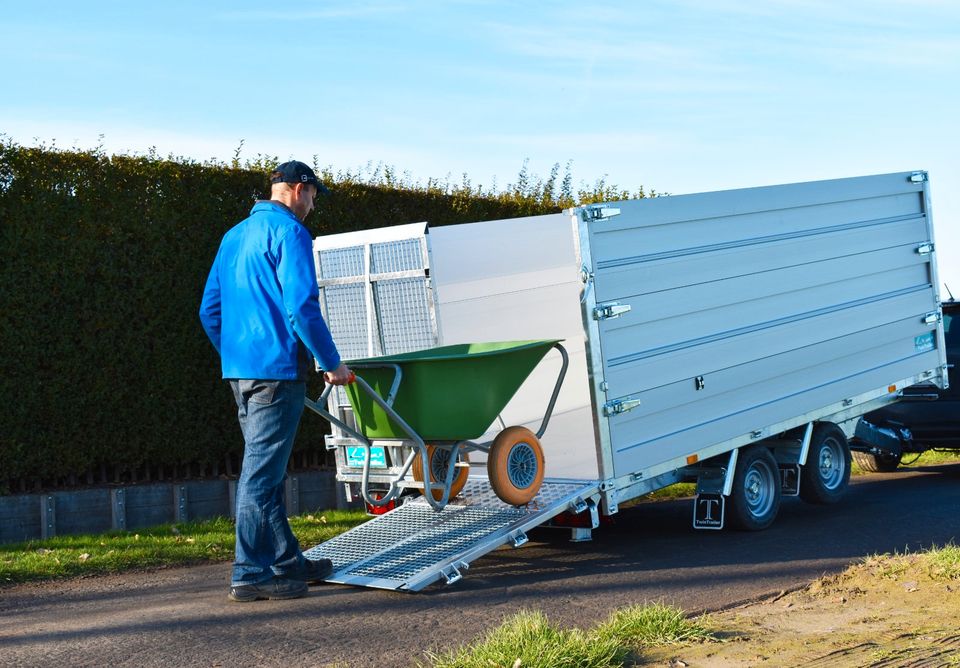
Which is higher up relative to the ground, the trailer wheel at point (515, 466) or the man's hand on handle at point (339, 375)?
the man's hand on handle at point (339, 375)

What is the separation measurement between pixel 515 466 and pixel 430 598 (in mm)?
1125

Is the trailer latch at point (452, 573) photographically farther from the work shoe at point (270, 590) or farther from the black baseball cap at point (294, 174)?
the black baseball cap at point (294, 174)

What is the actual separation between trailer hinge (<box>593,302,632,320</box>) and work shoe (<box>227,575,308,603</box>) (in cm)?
253

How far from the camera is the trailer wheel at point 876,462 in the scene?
12016 millimetres

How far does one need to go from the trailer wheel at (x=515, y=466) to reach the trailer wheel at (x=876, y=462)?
610cm

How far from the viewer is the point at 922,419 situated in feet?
36.3

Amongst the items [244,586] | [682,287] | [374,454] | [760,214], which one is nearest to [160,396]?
[374,454]

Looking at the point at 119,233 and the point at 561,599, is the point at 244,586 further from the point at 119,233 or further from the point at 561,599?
the point at 119,233

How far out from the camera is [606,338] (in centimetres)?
729

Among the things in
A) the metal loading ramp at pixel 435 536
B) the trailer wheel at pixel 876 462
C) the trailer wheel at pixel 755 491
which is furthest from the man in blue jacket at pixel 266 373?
the trailer wheel at pixel 876 462

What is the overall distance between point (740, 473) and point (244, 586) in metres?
3.94

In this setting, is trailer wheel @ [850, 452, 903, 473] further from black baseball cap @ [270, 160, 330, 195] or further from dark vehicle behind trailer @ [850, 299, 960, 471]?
black baseball cap @ [270, 160, 330, 195]

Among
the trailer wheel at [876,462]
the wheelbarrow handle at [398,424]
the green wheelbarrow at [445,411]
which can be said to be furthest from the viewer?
the trailer wheel at [876,462]

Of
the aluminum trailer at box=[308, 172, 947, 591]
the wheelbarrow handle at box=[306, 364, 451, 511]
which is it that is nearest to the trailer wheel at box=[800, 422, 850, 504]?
the aluminum trailer at box=[308, 172, 947, 591]
